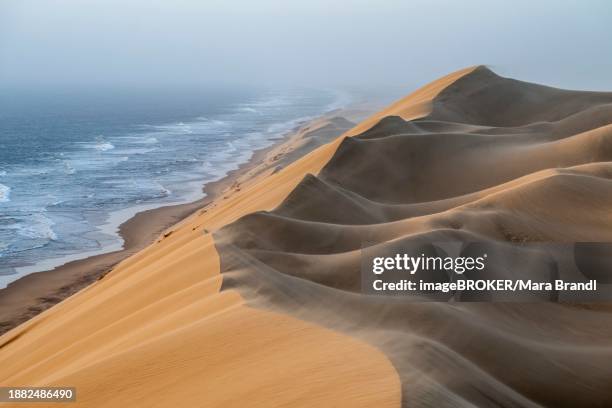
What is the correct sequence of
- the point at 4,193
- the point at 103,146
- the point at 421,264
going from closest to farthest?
the point at 421,264 → the point at 4,193 → the point at 103,146

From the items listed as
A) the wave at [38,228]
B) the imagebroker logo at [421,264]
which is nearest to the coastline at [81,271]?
the wave at [38,228]

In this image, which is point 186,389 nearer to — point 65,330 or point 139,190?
point 65,330

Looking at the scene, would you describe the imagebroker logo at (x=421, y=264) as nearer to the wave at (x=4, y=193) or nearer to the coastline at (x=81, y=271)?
the coastline at (x=81, y=271)

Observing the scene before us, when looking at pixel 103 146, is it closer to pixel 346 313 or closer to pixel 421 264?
pixel 421 264

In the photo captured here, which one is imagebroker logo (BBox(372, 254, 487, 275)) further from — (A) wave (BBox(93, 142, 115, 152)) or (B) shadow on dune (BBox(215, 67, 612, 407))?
(A) wave (BBox(93, 142, 115, 152))

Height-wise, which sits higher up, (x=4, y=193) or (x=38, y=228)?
(x=4, y=193)

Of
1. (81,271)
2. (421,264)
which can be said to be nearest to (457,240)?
(421,264)
